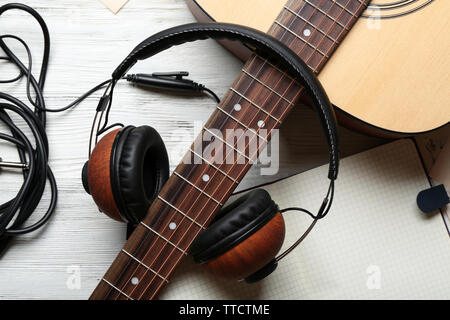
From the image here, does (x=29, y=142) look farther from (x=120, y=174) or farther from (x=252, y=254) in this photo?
(x=252, y=254)

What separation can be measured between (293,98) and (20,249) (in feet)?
2.06

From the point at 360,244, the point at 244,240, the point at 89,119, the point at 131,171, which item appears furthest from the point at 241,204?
the point at 89,119

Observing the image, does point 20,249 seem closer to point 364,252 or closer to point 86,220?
point 86,220

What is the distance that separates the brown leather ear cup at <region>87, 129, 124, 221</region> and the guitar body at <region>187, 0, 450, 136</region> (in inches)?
12.3

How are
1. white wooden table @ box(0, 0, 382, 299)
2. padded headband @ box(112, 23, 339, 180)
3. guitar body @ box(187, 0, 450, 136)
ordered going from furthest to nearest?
white wooden table @ box(0, 0, 382, 299) < guitar body @ box(187, 0, 450, 136) < padded headband @ box(112, 23, 339, 180)

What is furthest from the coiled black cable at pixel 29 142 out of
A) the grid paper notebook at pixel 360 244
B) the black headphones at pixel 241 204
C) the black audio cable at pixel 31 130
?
the grid paper notebook at pixel 360 244

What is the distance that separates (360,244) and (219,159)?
34cm

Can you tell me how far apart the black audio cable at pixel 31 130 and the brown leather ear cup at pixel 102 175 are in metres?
0.24

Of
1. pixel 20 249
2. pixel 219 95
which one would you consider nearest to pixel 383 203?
pixel 219 95

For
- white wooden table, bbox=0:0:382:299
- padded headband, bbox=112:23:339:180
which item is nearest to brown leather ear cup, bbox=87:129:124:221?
padded headband, bbox=112:23:339:180

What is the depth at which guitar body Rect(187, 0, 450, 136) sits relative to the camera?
0.75 m

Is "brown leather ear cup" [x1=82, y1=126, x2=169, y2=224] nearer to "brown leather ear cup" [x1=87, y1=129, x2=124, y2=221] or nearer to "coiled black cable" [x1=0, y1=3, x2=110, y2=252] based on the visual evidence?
"brown leather ear cup" [x1=87, y1=129, x2=124, y2=221]

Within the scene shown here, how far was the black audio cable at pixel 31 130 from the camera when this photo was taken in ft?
2.76

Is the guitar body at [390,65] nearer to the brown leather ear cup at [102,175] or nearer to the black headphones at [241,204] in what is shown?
the black headphones at [241,204]
